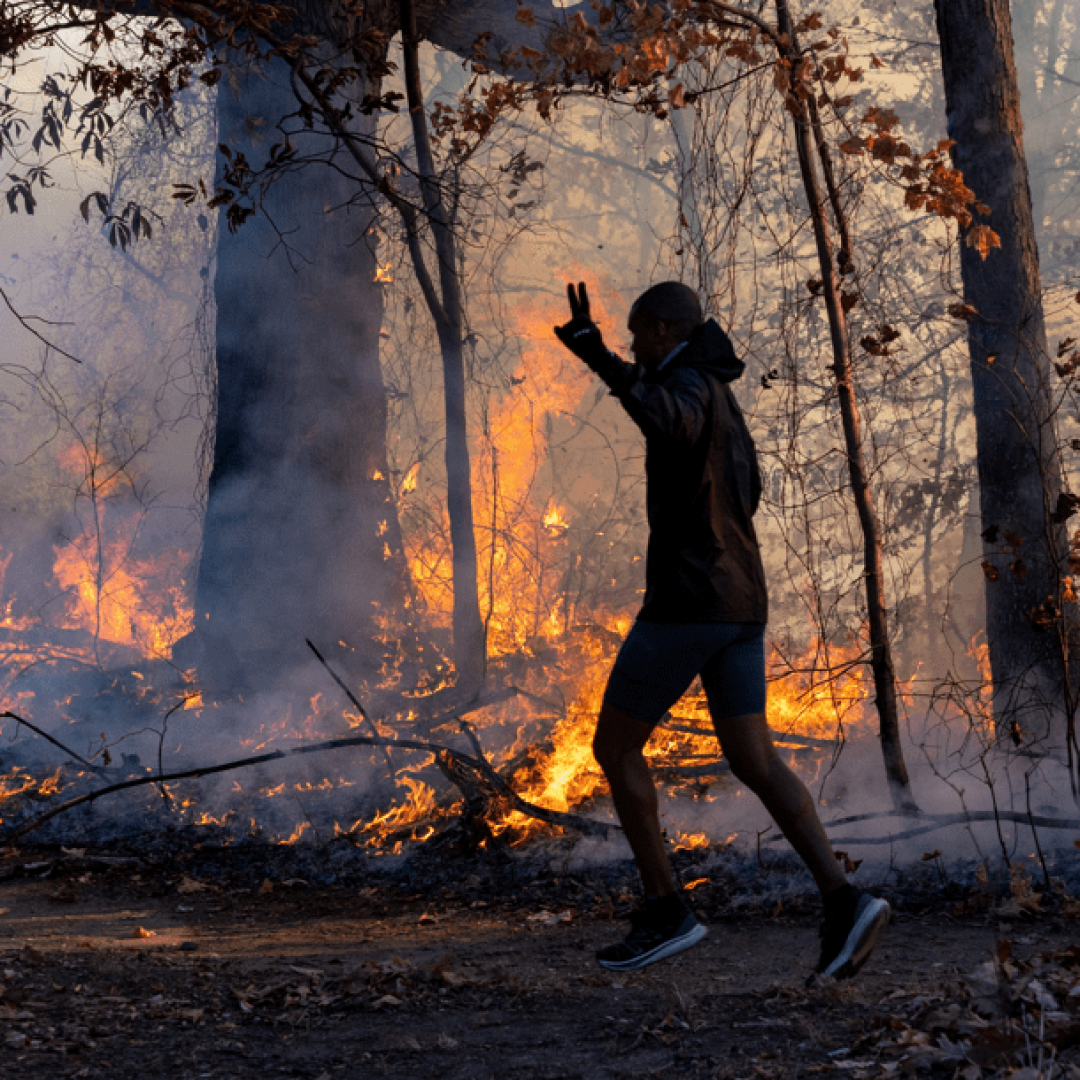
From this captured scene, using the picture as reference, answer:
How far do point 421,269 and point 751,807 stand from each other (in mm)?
4382

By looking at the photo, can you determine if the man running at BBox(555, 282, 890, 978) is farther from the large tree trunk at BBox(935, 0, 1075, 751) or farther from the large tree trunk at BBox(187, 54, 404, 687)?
the large tree trunk at BBox(187, 54, 404, 687)

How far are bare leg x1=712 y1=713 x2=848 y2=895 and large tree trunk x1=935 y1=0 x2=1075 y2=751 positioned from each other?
2.88 metres

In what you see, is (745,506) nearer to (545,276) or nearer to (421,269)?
(421,269)

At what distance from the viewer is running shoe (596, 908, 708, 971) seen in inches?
123

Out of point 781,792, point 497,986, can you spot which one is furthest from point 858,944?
point 497,986

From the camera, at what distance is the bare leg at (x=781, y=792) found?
10.3 feet

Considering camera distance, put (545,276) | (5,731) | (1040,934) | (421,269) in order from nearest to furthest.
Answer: (1040,934) < (421,269) < (5,731) < (545,276)

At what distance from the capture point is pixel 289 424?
7938 mm

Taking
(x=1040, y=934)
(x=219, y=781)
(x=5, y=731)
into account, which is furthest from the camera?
(x=5, y=731)

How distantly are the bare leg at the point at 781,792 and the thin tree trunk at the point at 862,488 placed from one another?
1950 millimetres

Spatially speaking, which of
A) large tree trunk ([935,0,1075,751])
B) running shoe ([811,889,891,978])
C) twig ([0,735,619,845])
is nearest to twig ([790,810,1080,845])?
large tree trunk ([935,0,1075,751])

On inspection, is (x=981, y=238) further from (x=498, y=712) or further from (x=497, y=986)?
(x=498, y=712)

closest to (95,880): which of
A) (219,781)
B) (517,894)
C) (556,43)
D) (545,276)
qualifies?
(219,781)

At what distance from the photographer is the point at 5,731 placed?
8.27 m
